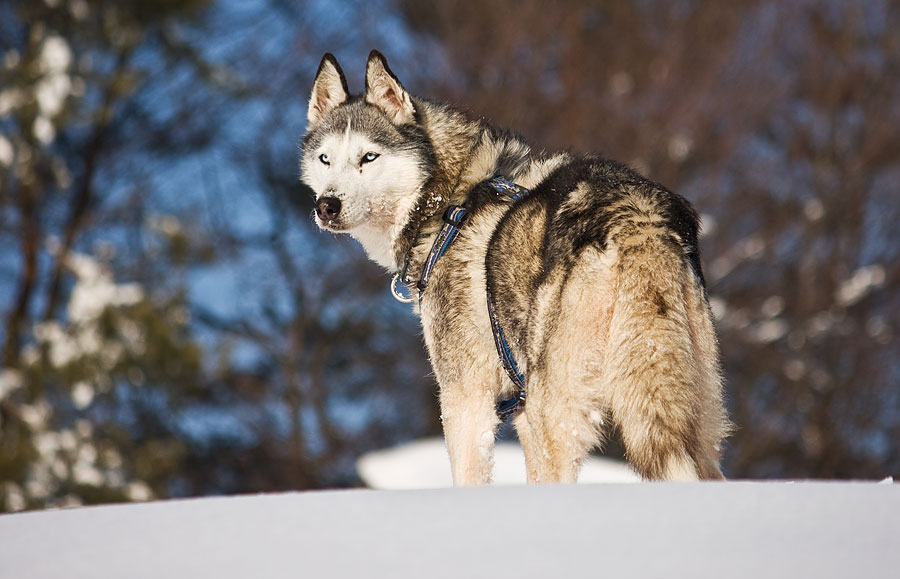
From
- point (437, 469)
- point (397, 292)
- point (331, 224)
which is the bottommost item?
point (437, 469)

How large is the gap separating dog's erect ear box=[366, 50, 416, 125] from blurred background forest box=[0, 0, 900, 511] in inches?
384

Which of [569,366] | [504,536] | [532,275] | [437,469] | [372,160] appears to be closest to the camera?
[504,536]

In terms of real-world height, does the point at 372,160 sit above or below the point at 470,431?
above

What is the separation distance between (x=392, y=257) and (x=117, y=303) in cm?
943

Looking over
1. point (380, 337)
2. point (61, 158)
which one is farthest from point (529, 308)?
point (380, 337)

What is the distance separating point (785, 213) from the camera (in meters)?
17.6

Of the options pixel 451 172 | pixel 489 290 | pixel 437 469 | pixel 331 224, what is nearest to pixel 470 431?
pixel 489 290

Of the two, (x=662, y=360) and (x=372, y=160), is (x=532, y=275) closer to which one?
(x=662, y=360)

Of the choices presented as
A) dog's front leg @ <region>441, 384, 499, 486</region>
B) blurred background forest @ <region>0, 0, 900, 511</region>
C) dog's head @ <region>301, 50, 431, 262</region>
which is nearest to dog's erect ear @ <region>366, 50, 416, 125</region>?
dog's head @ <region>301, 50, 431, 262</region>

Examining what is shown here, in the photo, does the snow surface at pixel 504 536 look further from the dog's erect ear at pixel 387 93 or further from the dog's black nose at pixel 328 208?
the dog's erect ear at pixel 387 93

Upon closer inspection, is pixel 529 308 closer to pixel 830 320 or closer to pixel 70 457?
pixel 70 457

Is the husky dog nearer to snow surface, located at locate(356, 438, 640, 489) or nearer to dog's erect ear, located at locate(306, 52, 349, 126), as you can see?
dog's erect ear, located at locate(306, 52, 349, 126)

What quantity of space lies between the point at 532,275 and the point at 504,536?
147 centimetres

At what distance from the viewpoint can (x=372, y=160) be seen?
15.2 feet
